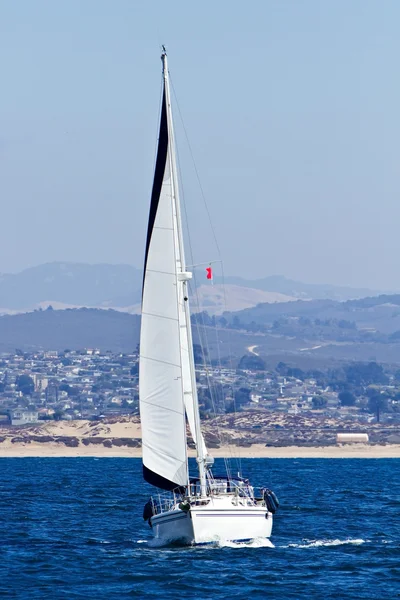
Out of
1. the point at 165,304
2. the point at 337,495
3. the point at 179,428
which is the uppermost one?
the point at 165,304

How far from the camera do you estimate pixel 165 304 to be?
4569 cm

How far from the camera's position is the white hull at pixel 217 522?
4322 centimetres

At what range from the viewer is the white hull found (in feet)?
142

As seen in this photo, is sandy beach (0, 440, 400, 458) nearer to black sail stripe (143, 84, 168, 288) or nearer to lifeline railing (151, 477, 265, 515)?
lifeline railing (151, 477, 265, 515)

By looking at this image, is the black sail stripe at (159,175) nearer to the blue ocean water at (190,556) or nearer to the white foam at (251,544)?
the white foam at (251,544)

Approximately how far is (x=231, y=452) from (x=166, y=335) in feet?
464

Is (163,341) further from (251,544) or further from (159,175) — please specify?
(251,544)

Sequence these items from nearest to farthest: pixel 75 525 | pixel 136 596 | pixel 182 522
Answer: pixel 136 596 < pixel 182 522 < pixel 75 525

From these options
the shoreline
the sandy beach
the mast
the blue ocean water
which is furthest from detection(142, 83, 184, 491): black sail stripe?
the sandy beach

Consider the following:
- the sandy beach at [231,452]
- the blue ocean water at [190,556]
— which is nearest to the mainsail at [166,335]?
the blue ocean water at [190,556]

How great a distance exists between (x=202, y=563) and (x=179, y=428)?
535cm

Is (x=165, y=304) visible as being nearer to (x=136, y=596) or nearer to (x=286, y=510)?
(x=136, y=596)

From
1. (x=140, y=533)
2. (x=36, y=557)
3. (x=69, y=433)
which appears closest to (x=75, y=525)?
(x=140, y=533)

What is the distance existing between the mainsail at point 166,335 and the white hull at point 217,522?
73.5 inches
